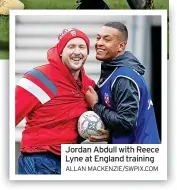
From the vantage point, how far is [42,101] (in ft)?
13.4

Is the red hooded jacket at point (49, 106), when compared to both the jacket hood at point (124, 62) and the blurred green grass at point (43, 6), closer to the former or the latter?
the jacket hood at point (124, 62)

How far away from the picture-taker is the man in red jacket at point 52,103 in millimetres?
4094

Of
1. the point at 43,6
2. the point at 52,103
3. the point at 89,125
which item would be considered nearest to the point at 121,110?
the point at 89,125

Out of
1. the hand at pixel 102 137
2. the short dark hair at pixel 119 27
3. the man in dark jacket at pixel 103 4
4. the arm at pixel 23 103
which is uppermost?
the man in dark jacket at pixel 103 4

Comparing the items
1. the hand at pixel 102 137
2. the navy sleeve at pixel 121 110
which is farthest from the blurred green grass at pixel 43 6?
the hand at pixel 102 137

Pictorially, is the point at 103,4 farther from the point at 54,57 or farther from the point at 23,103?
the point at 23,103

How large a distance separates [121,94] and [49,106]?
1.44ft

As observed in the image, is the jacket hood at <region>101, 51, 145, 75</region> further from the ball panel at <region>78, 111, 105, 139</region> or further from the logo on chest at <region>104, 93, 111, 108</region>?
the ball panel at <region>78, 111, 105, 139</region>

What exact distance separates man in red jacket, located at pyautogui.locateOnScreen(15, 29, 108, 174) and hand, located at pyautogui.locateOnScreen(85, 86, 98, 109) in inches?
1.5

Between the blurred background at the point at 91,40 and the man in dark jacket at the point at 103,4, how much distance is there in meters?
0.08

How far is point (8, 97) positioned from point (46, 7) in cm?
60

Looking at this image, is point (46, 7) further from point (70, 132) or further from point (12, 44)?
point (70, 132)

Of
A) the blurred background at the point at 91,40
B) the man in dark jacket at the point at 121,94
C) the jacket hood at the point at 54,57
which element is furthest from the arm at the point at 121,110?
the jacket hood at the point at 54,57

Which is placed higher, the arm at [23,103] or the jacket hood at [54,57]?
the jacket hood at [54,57]
